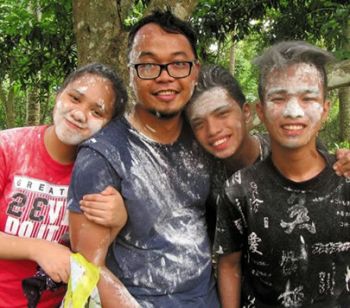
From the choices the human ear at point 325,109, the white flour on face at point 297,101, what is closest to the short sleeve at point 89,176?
the white flour on face at point 297,101

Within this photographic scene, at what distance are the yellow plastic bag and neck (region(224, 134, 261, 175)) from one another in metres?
0.78

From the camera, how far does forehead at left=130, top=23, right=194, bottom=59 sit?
185cm

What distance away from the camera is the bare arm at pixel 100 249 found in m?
1.67

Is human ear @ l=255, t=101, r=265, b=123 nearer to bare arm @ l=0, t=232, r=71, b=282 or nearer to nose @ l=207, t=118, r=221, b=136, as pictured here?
nose @ l=207, t=118, r=221, b=136

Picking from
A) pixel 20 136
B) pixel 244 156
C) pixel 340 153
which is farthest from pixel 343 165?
pixel 20 136

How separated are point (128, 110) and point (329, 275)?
1072mm

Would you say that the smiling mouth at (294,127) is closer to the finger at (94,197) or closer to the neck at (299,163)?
the neck at (299,163)

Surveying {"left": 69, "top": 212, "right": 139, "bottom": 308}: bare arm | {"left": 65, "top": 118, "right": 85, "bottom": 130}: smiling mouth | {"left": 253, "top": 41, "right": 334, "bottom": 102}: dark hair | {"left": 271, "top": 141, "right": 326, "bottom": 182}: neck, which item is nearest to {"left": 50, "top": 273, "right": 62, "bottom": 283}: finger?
{"left": 69, "top": 212, "right": 139, "bottom": 308}: bare arm

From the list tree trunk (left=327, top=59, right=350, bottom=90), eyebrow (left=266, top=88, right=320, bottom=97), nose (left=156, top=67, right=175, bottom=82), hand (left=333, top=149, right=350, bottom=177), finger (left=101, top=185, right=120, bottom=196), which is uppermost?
tree trunk (left=327, top=59, right=350, bottom=90)

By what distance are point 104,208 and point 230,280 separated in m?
0.68

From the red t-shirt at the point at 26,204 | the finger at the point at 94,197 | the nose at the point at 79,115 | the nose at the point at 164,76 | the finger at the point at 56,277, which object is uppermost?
the nose at the point at 164,76

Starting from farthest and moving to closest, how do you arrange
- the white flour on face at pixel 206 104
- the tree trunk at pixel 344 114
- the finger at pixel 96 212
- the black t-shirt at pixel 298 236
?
the tree trunk at pixel 344 114, the white flour on face at pixel 206 104, the black t-shirt at pixel 298 236, the finger at pixel 96 212

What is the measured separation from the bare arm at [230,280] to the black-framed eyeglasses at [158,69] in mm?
793

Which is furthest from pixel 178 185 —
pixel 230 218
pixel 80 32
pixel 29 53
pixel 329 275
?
pixel 29 53
